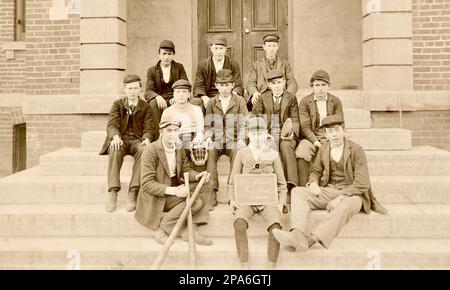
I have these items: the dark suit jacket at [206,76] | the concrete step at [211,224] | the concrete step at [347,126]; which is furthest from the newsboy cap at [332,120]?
the concrete step at [347,126]

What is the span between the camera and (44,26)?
8344mm

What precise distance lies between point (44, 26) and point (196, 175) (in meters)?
4.61

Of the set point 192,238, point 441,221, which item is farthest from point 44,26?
point 441,221

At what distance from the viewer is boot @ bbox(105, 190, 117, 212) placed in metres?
5.60

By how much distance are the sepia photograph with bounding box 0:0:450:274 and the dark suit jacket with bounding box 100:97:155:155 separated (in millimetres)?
17

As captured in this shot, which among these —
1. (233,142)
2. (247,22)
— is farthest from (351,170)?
(247,22)

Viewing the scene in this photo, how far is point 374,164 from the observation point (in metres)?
6.41

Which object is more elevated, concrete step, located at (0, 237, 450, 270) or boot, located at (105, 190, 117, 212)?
boot, located at (105, 190, 117, 212)

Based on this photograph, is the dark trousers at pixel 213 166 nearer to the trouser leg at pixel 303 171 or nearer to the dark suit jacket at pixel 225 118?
the dark suit jacket at pixel 225 118

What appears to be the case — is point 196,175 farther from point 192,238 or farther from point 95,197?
point 95,197

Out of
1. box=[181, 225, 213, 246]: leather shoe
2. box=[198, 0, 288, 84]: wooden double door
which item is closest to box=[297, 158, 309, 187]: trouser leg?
box=[181, 225, 213, 246]: leather shoe

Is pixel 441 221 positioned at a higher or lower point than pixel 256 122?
lower

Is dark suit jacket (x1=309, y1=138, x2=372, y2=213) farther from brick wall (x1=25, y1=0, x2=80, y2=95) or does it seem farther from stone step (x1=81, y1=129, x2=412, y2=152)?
brick wall (x1=25, y1=0, x2=80, y2=95)

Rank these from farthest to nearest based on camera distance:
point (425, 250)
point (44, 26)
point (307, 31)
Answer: point (307, 31) < point (44, 26) < point (425, 250)
